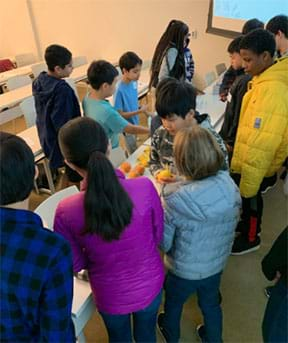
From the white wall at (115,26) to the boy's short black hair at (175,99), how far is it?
3513 millimetres

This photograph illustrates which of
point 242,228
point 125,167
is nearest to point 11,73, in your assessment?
point 125,167

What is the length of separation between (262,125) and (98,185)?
1080 millimetres

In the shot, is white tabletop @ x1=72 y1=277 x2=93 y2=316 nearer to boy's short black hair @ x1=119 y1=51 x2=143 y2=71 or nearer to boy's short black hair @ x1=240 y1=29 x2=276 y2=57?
boy's short black hair @ x1=240 y1=29 x2=276 y2=57

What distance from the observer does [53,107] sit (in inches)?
85.4

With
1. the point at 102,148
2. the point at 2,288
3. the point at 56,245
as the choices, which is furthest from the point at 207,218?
the point at 2,288

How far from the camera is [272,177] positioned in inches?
80.5

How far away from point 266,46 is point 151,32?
3588 millimetres

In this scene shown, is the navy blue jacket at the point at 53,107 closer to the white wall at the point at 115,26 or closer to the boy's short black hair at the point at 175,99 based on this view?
the boy's short black hair at the point at 175,99

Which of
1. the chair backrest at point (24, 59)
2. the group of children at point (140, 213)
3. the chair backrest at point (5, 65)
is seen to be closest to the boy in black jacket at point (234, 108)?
the group of children at point (140, 213)

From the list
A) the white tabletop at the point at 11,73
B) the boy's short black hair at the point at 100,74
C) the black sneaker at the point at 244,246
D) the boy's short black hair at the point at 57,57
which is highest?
the boy's short black hair at the point at 57,57

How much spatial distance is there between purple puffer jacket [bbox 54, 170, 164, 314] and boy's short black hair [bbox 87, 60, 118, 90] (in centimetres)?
109

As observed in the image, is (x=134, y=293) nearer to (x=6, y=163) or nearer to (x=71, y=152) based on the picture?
(x=71, y=152)

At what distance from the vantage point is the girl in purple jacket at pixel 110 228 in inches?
36.2

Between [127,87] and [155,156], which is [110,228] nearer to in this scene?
[155,156]
